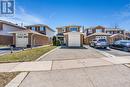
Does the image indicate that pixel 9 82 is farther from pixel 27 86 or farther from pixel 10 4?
pixel 10 4

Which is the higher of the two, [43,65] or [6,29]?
[6,29]

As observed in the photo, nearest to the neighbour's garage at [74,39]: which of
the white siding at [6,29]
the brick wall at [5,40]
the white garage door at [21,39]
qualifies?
the white garage door at [21,39]

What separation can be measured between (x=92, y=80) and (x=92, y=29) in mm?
45608

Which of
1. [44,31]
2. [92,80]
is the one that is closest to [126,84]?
[92,80]

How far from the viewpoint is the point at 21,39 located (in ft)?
105

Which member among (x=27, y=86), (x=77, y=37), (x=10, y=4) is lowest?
(x=27, y=86)

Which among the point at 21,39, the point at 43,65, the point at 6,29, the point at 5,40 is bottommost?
the point at 43,65

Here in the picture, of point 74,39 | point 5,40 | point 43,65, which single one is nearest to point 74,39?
point 74,39

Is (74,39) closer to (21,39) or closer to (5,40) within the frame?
(21,39)

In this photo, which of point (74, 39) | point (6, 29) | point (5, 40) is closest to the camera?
point (74, 39)

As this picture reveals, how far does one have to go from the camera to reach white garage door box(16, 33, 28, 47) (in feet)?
105

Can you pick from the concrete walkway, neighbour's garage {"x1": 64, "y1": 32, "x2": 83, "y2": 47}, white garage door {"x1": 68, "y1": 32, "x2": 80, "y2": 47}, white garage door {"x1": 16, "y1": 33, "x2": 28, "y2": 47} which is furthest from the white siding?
the concrete walkway

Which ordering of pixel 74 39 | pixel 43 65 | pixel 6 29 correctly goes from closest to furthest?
pixel 43 65
pixel 74 39
pixel 6 29

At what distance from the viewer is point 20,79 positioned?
23.5ft
